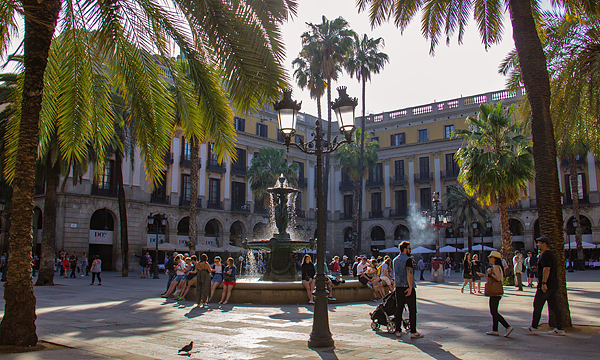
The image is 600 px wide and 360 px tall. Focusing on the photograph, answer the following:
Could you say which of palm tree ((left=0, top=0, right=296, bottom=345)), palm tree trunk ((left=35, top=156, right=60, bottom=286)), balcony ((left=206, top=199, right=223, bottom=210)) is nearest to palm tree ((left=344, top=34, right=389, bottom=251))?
balcony ((left=206, top=199, right=223, bottom=210))

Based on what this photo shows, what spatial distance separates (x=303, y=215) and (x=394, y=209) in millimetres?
8848

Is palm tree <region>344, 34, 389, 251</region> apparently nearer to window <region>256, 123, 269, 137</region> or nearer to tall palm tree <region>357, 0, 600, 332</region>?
window <region>256, 123, 269, 137</region>

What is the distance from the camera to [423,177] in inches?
1772

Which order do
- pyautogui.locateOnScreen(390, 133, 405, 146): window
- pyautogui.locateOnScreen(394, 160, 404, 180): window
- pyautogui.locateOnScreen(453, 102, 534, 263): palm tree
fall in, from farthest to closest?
pyautogui.locateOnScreen(390, 133, 405, 146): window < pyautogui.locateOnScreen(394, 160, 404, 180): window < pyautogui.locateOnScreen(453, 102, 534, 263): palm tree

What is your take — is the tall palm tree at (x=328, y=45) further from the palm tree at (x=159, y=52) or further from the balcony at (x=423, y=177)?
the palm tree at (x=159, y=52)

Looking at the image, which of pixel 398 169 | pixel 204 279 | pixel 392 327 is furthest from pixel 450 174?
pixel 392 327

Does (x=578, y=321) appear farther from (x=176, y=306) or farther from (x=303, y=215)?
(x=303, y=215)

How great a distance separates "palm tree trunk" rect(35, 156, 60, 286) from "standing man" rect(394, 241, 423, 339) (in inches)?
634

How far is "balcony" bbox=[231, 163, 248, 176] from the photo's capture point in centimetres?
4144

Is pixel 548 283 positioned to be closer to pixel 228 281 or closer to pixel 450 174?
pixel 228 281

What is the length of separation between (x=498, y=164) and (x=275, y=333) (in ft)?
50.5

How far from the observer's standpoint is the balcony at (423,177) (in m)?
44.4

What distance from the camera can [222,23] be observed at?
6281 mm

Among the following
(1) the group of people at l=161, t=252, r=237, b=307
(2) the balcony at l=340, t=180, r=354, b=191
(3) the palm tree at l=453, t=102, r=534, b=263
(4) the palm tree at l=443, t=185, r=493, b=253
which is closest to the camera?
(1) the group of people at l=161, t=252, r=237, b=307
